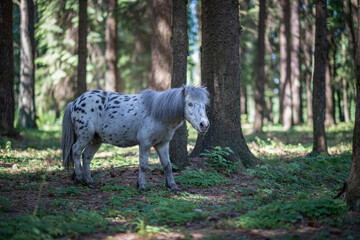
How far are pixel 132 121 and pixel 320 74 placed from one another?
7610mm

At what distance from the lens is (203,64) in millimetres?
9367

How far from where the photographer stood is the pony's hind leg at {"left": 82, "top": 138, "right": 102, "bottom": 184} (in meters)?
7.78

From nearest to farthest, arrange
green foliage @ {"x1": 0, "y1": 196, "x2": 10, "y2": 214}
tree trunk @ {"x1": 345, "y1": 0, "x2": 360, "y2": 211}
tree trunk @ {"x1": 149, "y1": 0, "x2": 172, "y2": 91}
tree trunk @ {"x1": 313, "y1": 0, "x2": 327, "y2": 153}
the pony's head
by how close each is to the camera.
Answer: tree trunk @ {"x1": 345, "y1": 0, "x2": 360, "y2": 211}
green foliage @ {"x1": 0, "y1": 196, "x2": 10, "y2": 214}
the pony's head
tree trunk @ {"x1": 313, "y1": 0, "x2": 327, "y2": 153}
tree trunk @ {"x1": 149, "y1": 0, "x2": 172, "y2": 91}

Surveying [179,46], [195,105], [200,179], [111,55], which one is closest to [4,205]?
[195,105]

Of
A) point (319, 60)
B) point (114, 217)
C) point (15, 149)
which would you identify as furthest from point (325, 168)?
A: point (15, 149)

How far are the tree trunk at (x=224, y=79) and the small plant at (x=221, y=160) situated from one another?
0.29m

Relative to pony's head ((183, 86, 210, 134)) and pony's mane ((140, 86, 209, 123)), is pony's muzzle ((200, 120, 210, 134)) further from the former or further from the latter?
pony's mane ((140, 86, 209, 123))

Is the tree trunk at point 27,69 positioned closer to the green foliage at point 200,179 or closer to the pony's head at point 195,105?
the green foliage at point 200,179

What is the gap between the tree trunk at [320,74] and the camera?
38.7 ft

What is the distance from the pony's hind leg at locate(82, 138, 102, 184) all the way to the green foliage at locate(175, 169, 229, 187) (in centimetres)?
206

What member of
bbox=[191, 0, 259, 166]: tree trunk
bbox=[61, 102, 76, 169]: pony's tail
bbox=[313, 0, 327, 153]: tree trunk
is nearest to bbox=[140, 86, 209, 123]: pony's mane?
bbox=[191, 0, 259, 166]: tree trunk

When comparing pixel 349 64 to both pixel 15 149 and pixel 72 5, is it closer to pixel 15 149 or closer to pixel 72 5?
pixel 72 5

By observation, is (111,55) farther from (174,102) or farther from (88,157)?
(174,102)

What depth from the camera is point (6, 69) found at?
43.1 ft
